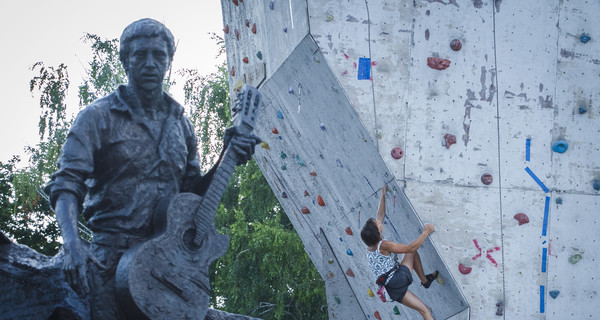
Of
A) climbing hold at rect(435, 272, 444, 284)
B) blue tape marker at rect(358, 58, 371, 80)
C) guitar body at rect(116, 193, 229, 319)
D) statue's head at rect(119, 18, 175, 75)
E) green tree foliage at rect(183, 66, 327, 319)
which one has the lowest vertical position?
green tree foliage at rect(183, 66, 327, 319)

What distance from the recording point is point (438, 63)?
24.8 ft

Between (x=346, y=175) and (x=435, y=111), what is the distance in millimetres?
1308

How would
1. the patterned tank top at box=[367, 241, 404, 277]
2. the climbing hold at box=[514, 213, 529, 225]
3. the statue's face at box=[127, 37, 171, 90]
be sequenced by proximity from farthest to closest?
the climbing hold at box=[514, 213, 529, 225], the patterned tank top at box=[367, 241, 404, 277], the statue's face at box=[127, 37, 171, 90]

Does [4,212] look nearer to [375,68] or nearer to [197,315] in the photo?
[375,68]

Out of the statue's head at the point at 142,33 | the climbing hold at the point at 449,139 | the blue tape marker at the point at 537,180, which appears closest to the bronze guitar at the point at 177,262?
the statue's head at the point at 142,33

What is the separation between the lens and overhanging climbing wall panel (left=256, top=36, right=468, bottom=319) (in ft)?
25.0

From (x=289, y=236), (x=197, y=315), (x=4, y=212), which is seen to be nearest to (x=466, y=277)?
(x=197, y=315)

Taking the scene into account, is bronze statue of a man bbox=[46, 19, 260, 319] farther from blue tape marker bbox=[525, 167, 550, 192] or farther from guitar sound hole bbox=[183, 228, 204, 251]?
blue tape marker bbox=[525, 167, 550, 192]

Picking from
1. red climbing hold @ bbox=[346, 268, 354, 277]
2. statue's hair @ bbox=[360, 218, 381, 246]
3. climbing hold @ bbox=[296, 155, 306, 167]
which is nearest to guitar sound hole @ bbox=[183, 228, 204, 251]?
statue's hair @ bbox=[360, 218, 381, 246]

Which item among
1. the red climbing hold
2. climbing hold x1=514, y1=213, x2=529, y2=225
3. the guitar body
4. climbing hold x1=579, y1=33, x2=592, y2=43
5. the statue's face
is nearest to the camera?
the guitar body

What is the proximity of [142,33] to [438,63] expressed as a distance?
10.9ft

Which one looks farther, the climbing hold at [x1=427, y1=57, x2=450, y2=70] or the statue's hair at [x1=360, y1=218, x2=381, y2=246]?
the climbing hold at [x1=427, y1=57, x2=450, y2=70]

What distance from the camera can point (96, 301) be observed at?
4.73 meters

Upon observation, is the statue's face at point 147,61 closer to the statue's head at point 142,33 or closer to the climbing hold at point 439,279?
the statue's head at point 142,33
